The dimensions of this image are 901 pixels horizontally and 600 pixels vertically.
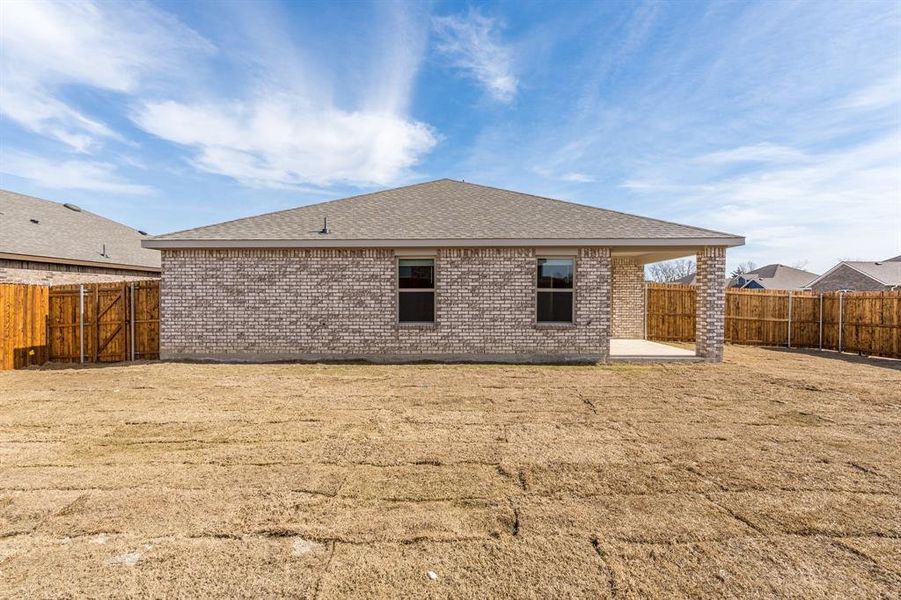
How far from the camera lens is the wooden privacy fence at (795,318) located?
1265 cm

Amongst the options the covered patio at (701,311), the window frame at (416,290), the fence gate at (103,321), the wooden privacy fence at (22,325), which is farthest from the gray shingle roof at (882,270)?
the wooden privacy fence at (22,325)

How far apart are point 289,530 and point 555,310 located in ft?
28.3

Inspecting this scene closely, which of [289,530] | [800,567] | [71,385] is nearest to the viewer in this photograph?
[800,567]

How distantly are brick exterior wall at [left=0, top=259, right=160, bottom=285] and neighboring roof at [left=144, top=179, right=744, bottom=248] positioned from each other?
6.08m

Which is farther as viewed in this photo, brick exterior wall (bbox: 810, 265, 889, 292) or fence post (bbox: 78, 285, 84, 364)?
brick exterior wall (bbox: 810, 265, 889, 292)

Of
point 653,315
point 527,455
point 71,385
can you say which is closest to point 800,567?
point 527,455

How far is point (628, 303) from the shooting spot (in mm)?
15109

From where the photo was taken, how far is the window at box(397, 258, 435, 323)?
10.8 m

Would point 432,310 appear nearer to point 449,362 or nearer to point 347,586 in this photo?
point 449,362

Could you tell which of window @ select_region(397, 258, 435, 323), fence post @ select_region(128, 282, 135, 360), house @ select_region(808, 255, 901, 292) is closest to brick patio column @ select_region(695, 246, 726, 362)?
window @ select_region(397, 258, 435, 323)

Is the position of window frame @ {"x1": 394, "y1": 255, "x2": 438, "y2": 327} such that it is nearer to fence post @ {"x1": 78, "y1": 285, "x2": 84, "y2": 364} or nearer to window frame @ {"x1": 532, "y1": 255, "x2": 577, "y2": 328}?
window frame @ {"x1": 532, "y1": 255, "x2": 577, "y2": 328}

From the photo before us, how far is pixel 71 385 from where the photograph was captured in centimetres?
824

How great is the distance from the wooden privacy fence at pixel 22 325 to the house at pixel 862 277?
38595mm

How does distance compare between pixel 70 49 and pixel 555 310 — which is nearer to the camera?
pixel 70 49
